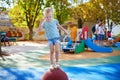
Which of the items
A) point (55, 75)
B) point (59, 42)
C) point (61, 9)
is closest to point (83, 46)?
point (59, 42)

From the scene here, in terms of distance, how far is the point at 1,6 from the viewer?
15.8 meters

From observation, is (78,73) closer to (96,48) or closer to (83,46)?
(96,48)

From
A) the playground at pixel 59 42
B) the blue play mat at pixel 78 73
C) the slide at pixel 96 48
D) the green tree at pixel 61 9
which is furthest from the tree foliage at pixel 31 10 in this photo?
the blue play mat at pixel 78 73

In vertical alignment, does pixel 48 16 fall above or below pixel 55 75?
above

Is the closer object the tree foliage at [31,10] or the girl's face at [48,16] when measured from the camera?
the girl's face at [48,16]

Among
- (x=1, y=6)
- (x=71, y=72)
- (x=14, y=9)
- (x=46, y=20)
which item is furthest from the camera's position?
(x=14, y=9)

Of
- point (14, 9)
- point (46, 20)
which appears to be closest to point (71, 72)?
point (46, 20)

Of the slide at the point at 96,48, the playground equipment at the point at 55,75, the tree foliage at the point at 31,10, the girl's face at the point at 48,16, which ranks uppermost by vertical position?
the tree foliage at the point at 31,10

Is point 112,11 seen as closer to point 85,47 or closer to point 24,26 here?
point 24,26

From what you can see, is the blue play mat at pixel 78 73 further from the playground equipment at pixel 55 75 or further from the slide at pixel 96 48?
the slide at pixel 96 48

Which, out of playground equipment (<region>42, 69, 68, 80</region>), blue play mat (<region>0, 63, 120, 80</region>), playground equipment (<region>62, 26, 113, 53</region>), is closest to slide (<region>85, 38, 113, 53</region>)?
playground equipment (<region>62, 26, 113, 53</region>)

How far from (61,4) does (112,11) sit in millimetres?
7091

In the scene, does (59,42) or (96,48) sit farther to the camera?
(96,48)

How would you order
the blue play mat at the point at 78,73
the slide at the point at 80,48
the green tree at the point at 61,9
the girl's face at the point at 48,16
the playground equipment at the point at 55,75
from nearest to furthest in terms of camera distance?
the playground equipment at the point at 55,75
the girl's face at the point at 48,16
the blue play mat at the point at 78,73
the slide at the point at 80,48
the green tree at the point at 61,9
